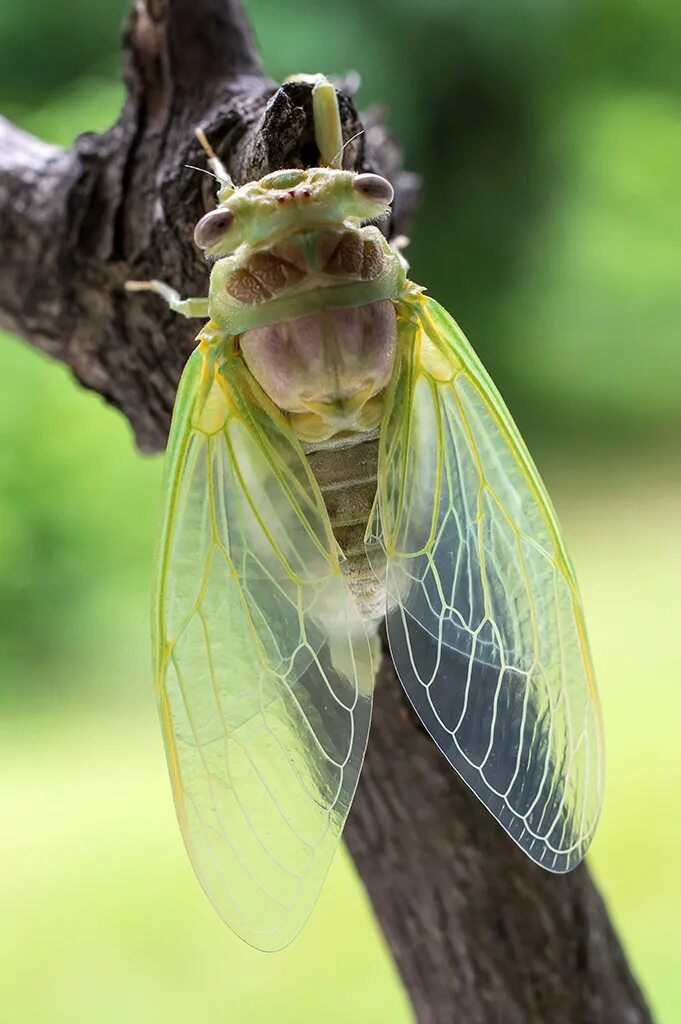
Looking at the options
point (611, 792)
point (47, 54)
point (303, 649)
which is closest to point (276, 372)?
point (303, 649)

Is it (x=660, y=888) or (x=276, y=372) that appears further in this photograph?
(x=660, y=888)

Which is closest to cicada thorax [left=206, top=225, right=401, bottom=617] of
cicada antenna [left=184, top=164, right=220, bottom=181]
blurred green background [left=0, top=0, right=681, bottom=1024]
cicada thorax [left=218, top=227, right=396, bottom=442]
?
cicada thorax [left=218, top=227, right=396, bottom=442]

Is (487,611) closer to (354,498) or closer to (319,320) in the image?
(354,498)

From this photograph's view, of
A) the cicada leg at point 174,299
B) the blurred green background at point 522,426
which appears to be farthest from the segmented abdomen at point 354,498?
the blurred green background at point 522,426

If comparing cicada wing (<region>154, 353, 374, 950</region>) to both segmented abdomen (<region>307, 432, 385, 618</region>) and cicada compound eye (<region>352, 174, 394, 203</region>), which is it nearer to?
segmented abdomen (<region>307, 432, 385, 618</region>)

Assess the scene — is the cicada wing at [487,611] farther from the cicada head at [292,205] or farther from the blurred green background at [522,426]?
the blurred green background at [522,426]

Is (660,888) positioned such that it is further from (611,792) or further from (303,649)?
(303,649)

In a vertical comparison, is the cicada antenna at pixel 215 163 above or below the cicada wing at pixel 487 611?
above
